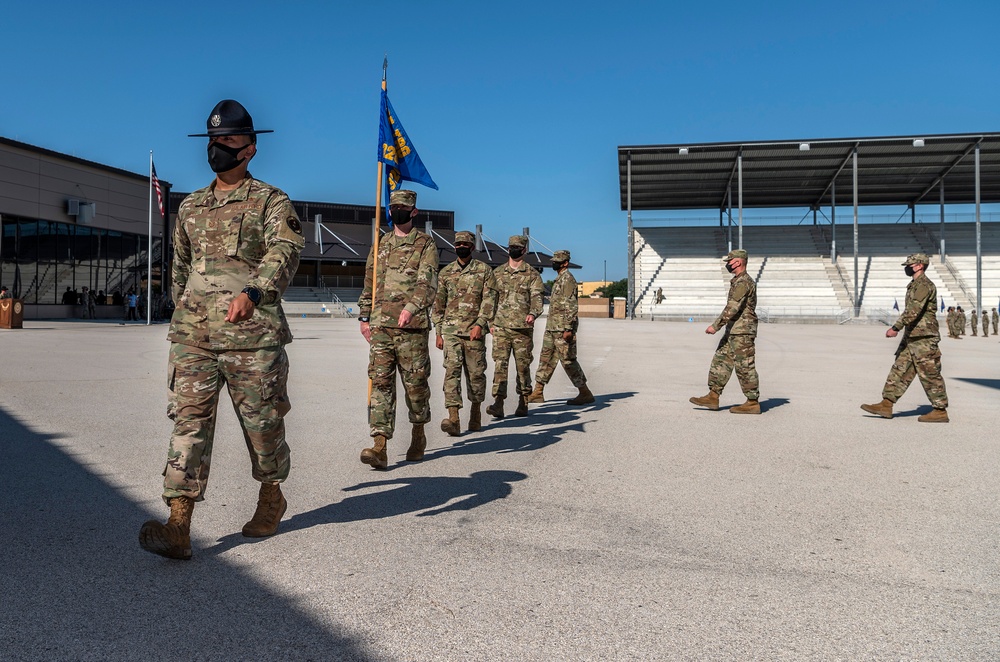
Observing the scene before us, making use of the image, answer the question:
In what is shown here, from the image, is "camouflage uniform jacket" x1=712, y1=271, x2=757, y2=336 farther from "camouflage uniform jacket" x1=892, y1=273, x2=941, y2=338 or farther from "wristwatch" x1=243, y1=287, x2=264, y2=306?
"wristwatch" x1=243, y1=287, x2=264, y2=306

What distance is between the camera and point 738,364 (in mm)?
8055

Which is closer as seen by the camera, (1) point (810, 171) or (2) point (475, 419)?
(2) point (475, 419)

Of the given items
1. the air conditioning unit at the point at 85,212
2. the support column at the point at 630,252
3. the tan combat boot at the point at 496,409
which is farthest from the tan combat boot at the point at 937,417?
the support column at the point at 630,252

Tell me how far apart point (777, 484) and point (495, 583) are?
2.52 m

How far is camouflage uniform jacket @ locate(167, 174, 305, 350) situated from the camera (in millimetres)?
3312

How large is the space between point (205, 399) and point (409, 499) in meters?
1.42

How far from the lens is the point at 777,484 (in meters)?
4.82

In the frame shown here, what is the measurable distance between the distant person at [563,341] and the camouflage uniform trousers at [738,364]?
4.58 ft

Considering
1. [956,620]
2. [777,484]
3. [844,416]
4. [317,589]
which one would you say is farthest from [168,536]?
[844,416]

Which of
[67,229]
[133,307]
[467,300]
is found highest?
[67,229]

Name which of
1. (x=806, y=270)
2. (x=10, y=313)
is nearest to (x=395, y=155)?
(x=10, y=313)

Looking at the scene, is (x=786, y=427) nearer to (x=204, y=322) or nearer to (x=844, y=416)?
(x=844, y=416)

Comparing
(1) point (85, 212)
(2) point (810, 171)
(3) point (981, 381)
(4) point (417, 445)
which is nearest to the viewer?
(4) point (417, 445)

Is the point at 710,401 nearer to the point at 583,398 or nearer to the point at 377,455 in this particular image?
the point at 583,398
